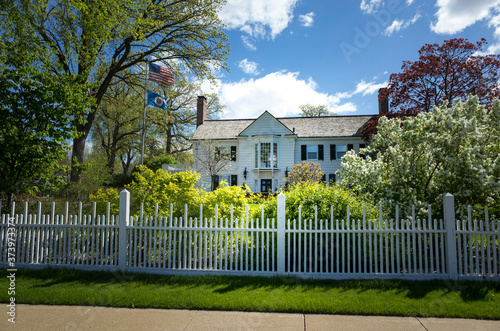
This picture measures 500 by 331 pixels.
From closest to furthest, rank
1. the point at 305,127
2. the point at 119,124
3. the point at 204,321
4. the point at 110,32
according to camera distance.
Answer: the point at 204,321 < the point at 110,32 < the point at 305,127 < the point at 119,124

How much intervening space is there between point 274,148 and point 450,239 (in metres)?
22.0

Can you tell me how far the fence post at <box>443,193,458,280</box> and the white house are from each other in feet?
68.5

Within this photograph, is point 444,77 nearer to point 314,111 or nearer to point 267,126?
point 267,126

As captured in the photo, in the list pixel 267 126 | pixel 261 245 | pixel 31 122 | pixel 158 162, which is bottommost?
pixel 261 245

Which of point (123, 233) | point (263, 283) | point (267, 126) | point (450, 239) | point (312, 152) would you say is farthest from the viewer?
point (312, 152)

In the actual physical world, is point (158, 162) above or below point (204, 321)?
above

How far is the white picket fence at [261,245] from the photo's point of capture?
5555mm

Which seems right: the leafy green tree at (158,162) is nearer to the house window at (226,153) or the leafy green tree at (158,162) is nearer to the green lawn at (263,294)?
the house window at (226,153)

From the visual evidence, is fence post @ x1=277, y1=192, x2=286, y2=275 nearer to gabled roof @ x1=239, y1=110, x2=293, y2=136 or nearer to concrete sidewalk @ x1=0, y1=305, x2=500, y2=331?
concrete sidewalk @ x1=0, y1=305, x2=500, y2=331

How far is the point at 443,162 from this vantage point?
704 cm

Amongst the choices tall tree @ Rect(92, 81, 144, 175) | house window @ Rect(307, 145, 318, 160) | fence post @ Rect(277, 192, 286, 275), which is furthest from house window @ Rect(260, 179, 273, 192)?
fence post @ Rect(277, 192, 286, 275)

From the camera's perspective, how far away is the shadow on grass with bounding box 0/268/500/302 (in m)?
5.08

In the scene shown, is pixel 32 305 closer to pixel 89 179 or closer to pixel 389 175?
pixel 389 175

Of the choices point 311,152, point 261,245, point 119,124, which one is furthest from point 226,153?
point 261,245
